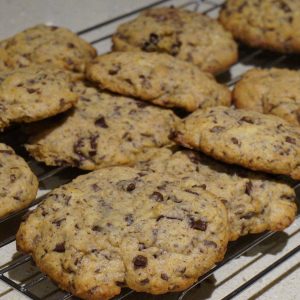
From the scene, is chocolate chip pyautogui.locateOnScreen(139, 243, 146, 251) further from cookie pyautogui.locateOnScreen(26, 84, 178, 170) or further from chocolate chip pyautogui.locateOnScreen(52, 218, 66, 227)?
cookie pyautogui.locateOnScreen(26, 84, 178, 170)

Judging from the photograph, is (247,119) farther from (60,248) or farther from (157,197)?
(60,248)

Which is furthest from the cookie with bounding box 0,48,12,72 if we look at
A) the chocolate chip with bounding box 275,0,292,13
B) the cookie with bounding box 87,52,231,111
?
the chocolate chip with bounding box 275,0,292,13

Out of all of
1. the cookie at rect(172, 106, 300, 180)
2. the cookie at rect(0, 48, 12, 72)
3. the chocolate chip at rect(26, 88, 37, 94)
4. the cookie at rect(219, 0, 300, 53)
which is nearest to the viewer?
the cookie at rect(172, 106, 300, 180)

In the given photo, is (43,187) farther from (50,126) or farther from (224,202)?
(224,202)

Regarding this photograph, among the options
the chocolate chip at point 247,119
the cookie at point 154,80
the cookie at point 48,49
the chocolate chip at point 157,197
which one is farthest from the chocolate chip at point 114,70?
the chocolate chip at point 157,197

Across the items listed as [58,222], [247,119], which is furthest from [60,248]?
[247,119]

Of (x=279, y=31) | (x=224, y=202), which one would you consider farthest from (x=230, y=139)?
(x=279, y=31)

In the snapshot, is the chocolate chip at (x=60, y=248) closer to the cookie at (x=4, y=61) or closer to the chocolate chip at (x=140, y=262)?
the chocolate chip at (x=140, y=262)
